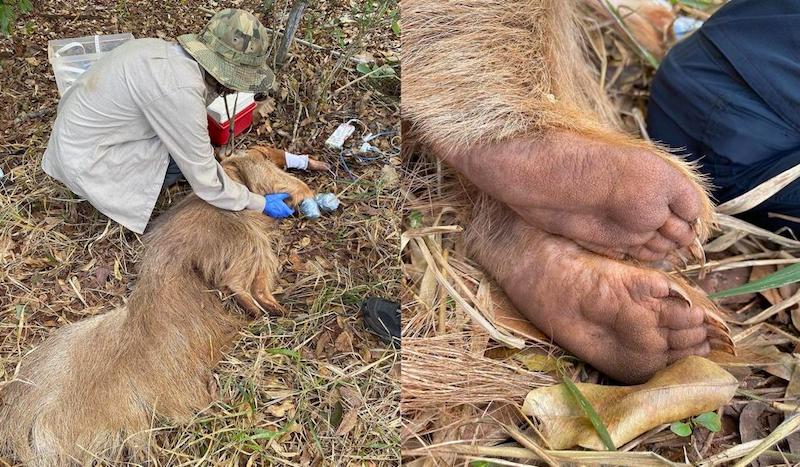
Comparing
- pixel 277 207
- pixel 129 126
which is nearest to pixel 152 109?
pixel 129 126

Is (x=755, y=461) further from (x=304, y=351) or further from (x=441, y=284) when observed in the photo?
(x=304, y=351)

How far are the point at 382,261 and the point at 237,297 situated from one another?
0.31 m

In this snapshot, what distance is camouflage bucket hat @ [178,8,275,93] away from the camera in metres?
1.33

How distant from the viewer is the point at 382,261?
133cm

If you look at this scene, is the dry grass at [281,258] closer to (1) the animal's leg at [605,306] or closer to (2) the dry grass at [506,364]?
(2) the dry grass at [506,364]

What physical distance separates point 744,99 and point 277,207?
41.5 inches

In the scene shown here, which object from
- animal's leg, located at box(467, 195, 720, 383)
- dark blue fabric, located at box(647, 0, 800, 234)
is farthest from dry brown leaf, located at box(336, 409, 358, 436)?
dark blue fabric, located at box(647, 0, 800, 234)

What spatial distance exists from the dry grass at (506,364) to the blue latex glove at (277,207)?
29 centimetres

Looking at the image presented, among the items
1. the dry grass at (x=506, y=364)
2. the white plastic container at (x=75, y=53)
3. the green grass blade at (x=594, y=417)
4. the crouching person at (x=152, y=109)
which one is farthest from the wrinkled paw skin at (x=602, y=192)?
the white plastic container at (x=75, y=53)

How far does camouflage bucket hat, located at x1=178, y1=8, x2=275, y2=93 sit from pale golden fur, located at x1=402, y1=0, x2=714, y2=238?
320 millimetres

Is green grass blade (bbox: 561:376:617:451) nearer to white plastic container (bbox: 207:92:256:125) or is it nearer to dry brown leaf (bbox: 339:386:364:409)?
dry brown leaf (bbox: 339:386:364:409)

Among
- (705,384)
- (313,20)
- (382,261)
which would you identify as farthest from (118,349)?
(705,384)

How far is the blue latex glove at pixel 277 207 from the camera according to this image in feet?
4.73

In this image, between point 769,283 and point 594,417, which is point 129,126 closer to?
point 594,417
